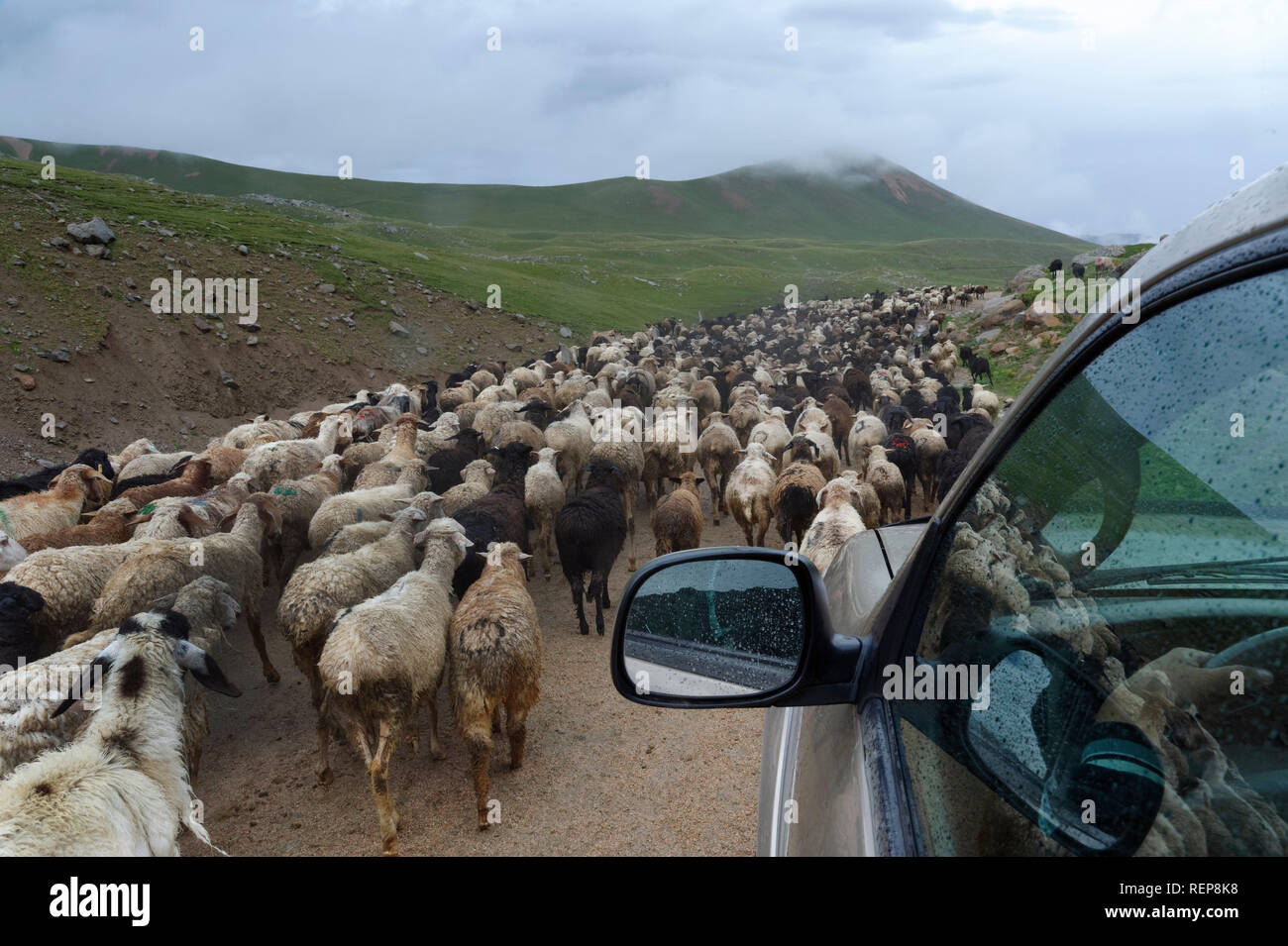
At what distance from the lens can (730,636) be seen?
1.92 metres

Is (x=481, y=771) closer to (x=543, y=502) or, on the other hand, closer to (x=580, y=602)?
(x=580, y=602)

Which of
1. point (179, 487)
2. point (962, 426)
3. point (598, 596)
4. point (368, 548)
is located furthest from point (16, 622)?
point (962, 426)

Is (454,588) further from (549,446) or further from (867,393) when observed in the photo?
(867,393)

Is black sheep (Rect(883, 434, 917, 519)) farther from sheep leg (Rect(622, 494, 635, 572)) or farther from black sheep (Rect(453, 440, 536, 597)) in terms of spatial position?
black sheep (Rect(453, 440, 536, 597))

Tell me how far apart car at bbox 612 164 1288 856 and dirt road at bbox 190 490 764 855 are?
3816 millimetres

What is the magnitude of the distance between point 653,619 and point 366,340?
79.5 ft

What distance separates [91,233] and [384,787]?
23.8 metres

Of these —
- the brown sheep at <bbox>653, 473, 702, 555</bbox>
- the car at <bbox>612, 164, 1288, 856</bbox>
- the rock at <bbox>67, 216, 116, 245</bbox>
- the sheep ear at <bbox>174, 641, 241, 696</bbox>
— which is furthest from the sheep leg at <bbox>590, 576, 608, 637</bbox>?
the rock at <bbox>67, 216, 116, 245</bbox>

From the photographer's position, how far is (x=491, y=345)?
27.0 m

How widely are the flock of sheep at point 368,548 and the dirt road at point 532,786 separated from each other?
277 mm

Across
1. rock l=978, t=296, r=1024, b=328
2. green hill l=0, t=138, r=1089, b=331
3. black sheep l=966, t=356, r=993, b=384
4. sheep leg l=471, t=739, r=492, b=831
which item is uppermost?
green hill l=0, t=138, r=1089, b=331

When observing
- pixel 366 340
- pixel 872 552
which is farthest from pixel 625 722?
pixel 366 340

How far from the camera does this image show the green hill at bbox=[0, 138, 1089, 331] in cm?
4041

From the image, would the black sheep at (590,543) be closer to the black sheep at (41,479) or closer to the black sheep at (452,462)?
the black sheep at (452,462)
